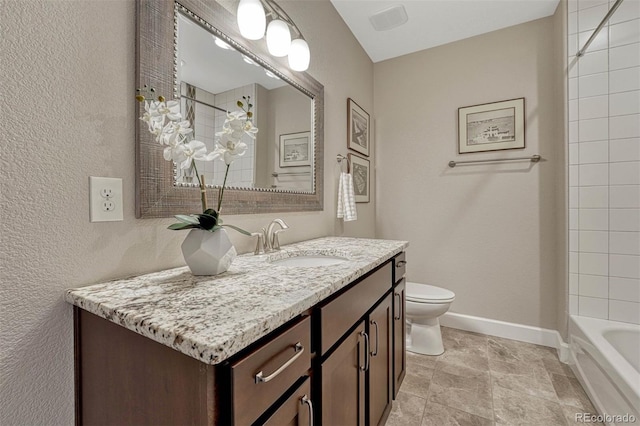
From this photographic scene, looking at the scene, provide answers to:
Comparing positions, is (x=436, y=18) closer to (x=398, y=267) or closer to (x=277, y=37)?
(x=277, y=37)

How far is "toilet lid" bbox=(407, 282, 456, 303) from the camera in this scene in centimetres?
192

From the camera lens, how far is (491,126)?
91.3 inches

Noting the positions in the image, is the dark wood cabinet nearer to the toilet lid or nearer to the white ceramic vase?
the white ceramic vase

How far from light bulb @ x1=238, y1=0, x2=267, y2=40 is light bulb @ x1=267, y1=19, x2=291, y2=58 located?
5.3 inches

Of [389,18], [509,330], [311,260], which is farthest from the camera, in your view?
[509,330]

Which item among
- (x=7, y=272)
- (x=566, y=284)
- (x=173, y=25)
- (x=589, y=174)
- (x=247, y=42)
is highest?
(x=247, y=42)

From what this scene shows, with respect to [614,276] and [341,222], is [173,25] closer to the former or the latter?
[341,222]

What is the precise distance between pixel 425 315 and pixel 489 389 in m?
0.51

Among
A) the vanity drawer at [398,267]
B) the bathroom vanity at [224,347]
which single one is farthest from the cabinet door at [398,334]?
the bathroom vanity at [224,347]

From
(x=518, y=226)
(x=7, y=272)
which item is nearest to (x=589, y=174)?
(x=518, y=226)

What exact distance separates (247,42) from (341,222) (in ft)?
4.36

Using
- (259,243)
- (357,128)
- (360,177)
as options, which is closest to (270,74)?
(259,243)

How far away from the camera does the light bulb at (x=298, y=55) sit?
1.42 metres

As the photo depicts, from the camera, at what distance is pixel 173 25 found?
0.94 m
